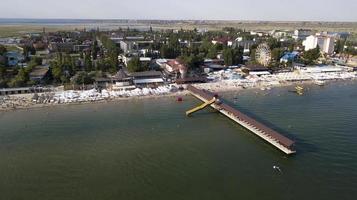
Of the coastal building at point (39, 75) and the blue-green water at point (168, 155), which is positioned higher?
the coastal building at point (39, 75)

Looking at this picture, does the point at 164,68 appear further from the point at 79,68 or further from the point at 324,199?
the point at 324,199

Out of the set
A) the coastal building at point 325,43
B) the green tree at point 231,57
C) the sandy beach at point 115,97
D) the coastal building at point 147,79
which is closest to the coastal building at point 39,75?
the sandy beach at point 115,97

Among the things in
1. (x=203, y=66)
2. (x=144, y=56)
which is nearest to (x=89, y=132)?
(x=203, y=66)

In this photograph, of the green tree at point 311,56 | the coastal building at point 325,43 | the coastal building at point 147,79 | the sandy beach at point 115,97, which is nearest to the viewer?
the sandy beach at point 115,97

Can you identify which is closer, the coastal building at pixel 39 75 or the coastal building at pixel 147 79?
the coastal building at pixel 39 75

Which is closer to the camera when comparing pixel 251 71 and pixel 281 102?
pixel 281 102

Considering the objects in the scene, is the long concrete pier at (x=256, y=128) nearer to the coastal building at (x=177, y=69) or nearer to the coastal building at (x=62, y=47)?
the coastal building at (x=177, y=69)
